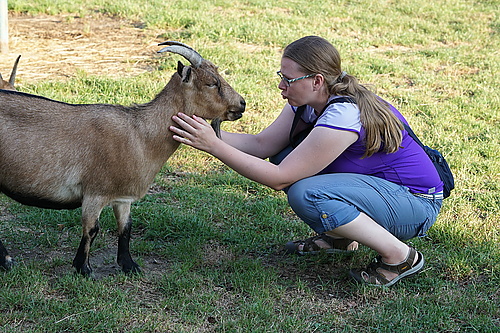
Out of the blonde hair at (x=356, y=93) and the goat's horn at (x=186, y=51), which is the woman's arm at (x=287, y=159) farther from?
the goat's horn at (x=186, y=51)

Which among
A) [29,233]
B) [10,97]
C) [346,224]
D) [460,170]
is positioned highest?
[10,97]

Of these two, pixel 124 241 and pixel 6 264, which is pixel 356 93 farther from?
pixel 6 264

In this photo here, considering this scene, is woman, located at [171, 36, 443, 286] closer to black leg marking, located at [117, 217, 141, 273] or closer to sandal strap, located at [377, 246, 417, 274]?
sandal strap, located at [377, 246, 417, 274]

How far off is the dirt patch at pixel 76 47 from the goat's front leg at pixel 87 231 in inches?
153

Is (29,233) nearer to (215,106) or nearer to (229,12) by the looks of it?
(215,106)

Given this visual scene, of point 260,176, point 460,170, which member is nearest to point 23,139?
point 260,176

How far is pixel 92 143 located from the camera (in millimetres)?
3727

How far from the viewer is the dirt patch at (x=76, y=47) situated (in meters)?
7.69

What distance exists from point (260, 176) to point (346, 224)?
0.58 m

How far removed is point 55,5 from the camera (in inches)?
406

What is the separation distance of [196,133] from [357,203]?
1.05 m

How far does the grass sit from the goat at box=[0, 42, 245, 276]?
366mm

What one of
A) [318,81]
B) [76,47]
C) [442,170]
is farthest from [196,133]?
[76,47]

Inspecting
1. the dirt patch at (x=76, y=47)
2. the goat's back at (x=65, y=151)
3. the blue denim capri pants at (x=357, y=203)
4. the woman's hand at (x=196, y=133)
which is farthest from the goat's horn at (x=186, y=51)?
the dirt patch at (x=76, y=47)
